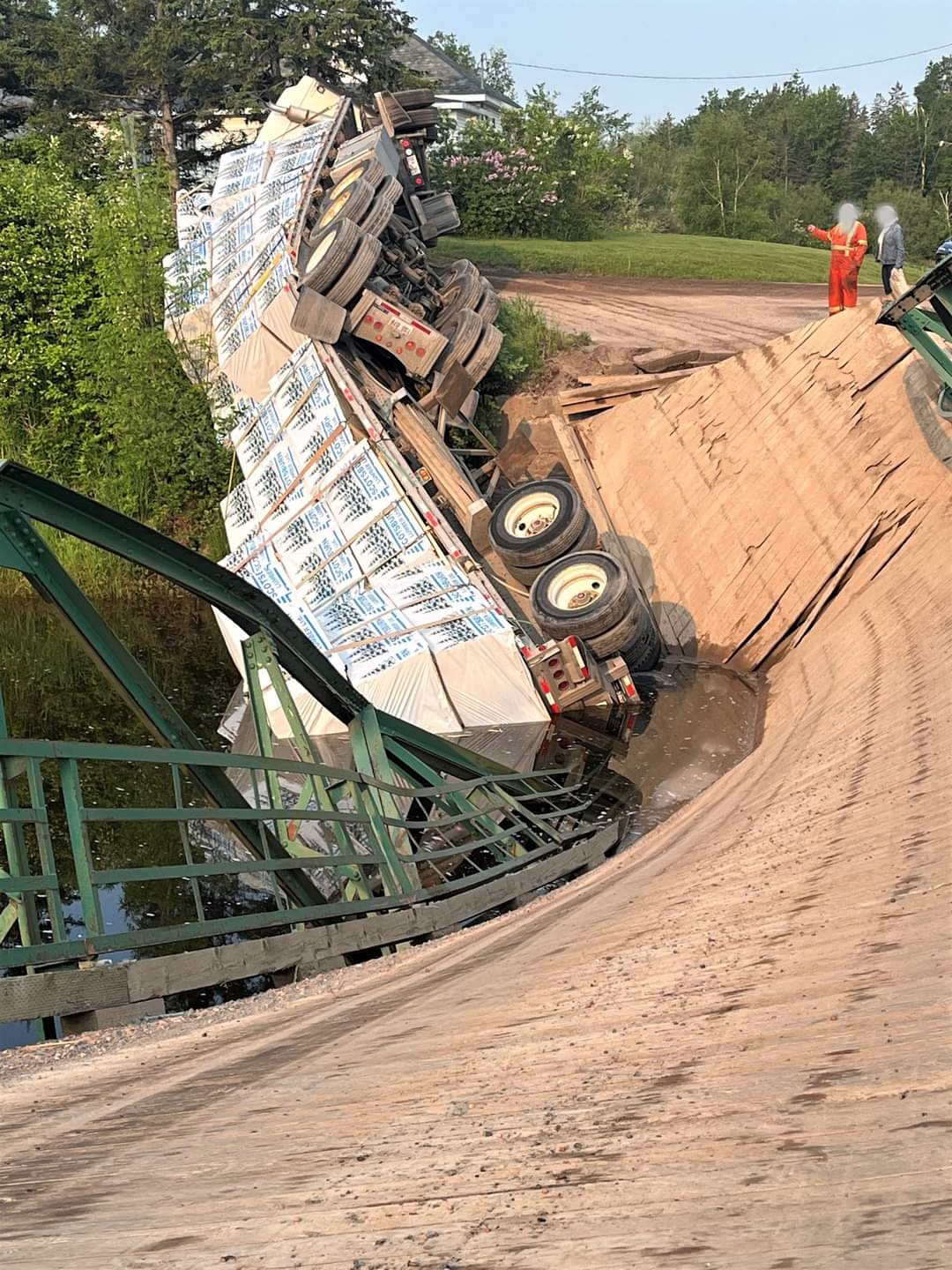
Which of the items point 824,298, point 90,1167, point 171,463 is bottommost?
point 90,1167

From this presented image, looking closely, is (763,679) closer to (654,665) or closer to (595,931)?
(654,665)

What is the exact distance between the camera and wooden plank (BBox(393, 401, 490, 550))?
16125 mm

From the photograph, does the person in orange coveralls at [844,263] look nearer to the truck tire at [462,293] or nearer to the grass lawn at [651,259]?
the truck tire at [462,293]

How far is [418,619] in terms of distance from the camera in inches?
543

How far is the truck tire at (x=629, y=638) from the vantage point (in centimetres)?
1447

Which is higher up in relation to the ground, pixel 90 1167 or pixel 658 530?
pixel 658 530

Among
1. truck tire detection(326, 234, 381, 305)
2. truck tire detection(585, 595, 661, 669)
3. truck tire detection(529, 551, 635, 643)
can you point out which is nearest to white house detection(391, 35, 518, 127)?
truck tire detection(326, 234, 381, 305)

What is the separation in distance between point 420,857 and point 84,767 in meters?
6.08

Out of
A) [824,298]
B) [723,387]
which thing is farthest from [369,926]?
[824,298]

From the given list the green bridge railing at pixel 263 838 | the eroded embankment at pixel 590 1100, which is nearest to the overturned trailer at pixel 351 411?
the green bridge railing at pixel 263 838

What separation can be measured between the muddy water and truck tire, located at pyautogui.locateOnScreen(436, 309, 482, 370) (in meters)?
5.17

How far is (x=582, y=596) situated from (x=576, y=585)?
0.19 meters

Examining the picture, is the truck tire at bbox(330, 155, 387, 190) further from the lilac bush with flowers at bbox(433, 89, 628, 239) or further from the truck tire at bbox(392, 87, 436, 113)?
the lilac bush with flowers at bbox(433, 89, 628, 239)

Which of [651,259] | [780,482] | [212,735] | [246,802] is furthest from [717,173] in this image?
[246,802]
